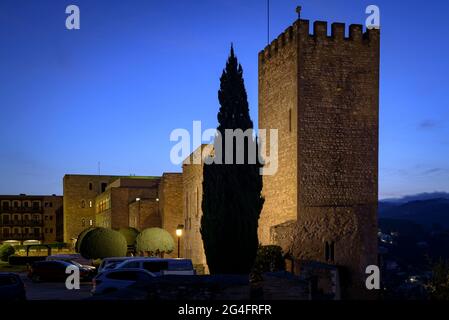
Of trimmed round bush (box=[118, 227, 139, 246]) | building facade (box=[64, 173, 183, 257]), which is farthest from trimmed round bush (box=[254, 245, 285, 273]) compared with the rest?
trimmed round bush (box=[118, 227, 139, 246])

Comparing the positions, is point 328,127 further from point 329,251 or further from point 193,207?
point 193,207

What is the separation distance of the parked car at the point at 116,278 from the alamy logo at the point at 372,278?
10555 millimetres

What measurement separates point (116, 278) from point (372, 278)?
11991mm

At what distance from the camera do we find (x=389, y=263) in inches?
2579

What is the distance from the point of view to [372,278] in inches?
1059

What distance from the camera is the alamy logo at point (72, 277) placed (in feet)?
94.4

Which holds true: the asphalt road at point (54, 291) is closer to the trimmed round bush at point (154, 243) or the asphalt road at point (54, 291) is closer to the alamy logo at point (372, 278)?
the trimmed round bush at point (154, 243)

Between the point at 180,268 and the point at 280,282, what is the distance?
29.7 feet

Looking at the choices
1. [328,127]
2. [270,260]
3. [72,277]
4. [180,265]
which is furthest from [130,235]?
[180,265]

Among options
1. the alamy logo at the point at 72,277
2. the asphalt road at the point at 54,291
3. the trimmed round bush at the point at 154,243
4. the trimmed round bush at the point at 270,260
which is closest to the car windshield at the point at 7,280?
the asphalt road at the point at 54,291

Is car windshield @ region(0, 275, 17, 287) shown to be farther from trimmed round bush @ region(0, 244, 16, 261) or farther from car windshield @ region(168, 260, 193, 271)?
trimmed round bush @ region(0, 244, 16, 261)
